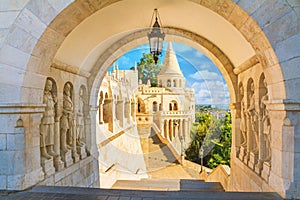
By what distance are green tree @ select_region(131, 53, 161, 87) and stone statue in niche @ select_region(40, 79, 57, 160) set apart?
20525mm

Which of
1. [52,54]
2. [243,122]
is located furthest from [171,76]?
[52,54]

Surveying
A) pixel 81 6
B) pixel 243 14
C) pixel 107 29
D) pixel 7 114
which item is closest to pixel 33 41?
pixel 81 6

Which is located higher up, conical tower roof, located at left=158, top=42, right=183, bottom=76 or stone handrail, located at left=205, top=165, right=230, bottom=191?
conical tower roof, located at left=158, top=42, right=183, bottom=76

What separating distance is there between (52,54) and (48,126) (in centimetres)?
121

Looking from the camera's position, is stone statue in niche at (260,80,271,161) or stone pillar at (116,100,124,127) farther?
stone pillar at (116,100,124,127)

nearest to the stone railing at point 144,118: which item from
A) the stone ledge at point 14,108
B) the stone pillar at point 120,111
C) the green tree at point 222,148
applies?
the green tree at point 222,148

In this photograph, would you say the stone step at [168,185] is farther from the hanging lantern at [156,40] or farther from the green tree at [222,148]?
the green tree at [222,148]

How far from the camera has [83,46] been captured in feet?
A: 13.8

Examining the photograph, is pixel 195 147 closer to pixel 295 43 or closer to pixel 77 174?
pixel 77 174

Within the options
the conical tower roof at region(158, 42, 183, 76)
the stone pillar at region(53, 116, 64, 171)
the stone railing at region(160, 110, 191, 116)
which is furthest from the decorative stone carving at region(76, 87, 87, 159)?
the conical tower roof at region(158, 42, 183, 76)

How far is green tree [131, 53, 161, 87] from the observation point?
24.9 meters

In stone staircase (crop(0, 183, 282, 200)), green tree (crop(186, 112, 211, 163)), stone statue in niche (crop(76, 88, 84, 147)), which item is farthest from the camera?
green tree (crop(186, 112, 211, 163))

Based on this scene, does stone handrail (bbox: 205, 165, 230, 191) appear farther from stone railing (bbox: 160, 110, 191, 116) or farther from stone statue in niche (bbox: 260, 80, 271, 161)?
stone railing (bbox: 160, 110, 191, 116)

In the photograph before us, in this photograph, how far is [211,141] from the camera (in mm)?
21719
